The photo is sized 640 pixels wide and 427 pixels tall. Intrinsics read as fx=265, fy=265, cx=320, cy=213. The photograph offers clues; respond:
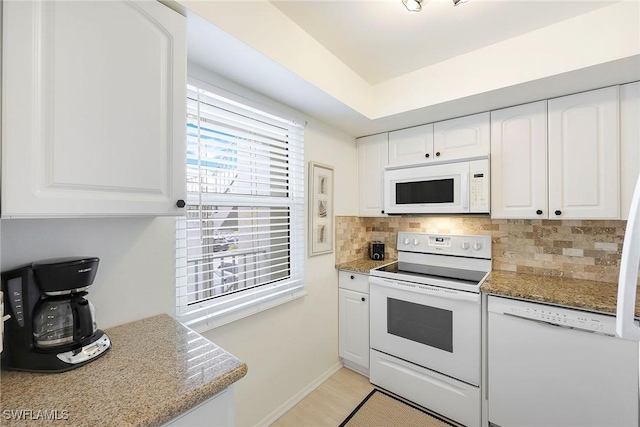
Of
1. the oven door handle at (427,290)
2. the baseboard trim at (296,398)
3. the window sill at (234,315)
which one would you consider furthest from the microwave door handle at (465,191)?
the baseboard trim at (296,398)

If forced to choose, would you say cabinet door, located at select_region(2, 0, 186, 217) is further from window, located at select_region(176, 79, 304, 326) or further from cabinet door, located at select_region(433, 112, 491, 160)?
cabinet door, located at select_region(433, 112, 491, 160)

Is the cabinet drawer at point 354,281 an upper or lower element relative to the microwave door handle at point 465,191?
lower

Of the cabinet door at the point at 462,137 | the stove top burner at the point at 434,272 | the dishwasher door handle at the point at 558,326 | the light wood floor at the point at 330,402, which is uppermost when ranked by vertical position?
the cabinet door at the point at 462,137

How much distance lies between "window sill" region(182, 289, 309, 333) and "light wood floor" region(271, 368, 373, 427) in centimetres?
79

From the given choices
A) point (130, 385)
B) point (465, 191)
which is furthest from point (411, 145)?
point (130, 385)

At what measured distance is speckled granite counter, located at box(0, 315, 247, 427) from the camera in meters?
0.63

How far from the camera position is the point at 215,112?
5.04 ft

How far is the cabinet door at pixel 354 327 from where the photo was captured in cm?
226

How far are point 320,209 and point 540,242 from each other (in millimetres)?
1703

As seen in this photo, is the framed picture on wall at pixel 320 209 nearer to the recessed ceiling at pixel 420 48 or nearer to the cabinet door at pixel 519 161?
the recessed ceiling at pixel 420 48

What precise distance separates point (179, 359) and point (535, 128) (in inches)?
94.4

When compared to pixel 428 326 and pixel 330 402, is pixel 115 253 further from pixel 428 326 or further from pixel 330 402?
pixel 428 326

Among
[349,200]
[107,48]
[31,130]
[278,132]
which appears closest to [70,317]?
[31,130]

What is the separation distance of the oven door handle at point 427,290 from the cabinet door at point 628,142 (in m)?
0.97
